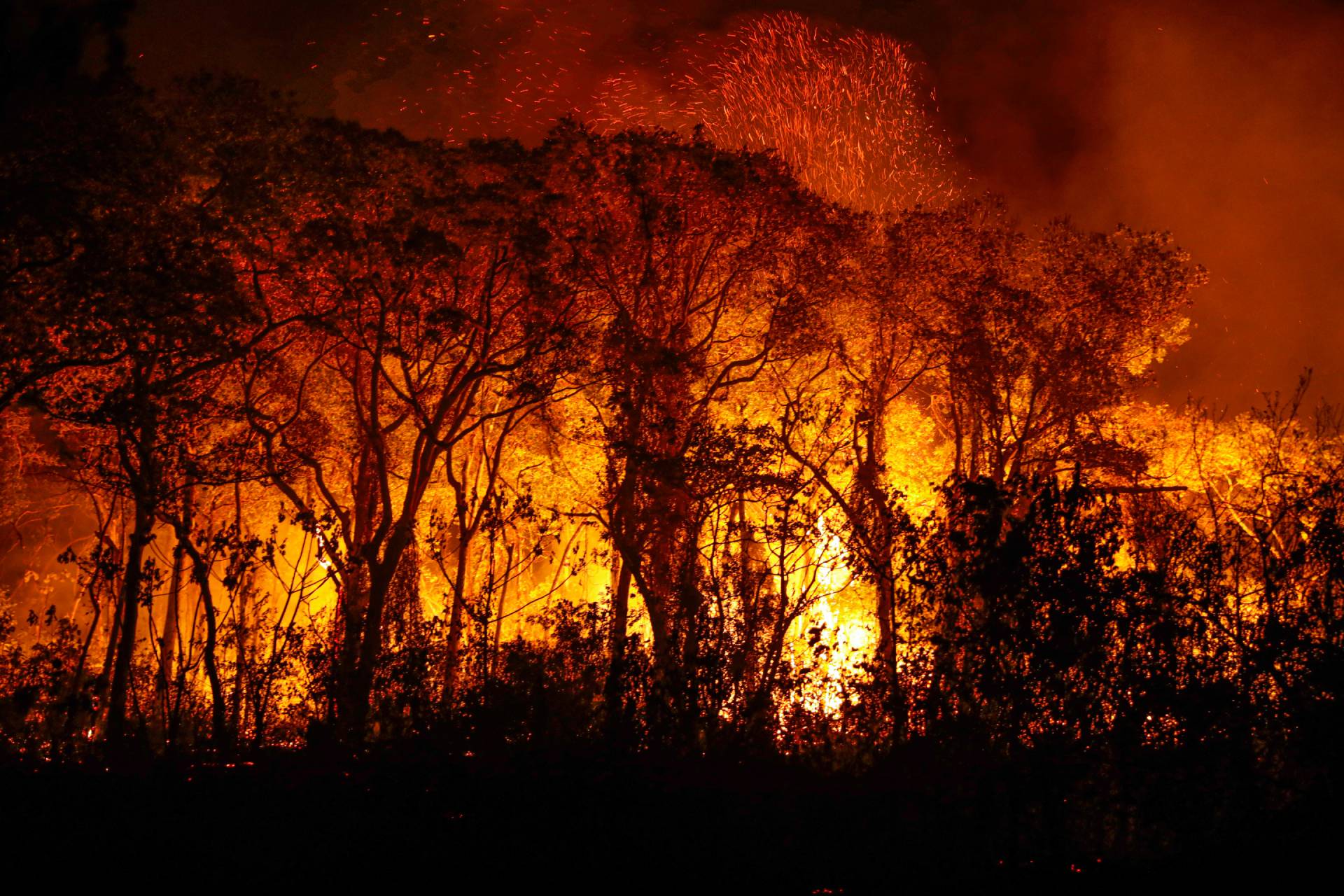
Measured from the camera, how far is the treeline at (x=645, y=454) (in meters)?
9.63

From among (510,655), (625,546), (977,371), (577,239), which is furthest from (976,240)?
(510,655)

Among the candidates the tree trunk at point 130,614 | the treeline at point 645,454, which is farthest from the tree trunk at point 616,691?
the tree trunk at point 130,614

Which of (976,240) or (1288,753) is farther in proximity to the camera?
(976,240)

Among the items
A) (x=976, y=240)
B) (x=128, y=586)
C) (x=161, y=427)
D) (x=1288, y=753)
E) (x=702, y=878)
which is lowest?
(x=702, y=878)

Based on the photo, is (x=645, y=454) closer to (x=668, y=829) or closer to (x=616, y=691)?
(x=616, y=691)

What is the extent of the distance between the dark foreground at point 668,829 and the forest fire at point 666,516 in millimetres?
59

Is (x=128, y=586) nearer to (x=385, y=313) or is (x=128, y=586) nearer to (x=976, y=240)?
(x=385, y=313)

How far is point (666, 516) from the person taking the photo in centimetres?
1490

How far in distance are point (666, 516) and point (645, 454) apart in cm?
169

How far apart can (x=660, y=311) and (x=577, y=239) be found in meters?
2.78

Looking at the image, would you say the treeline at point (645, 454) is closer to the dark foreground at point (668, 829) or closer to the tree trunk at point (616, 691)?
the tree trunk at point (616, 691)

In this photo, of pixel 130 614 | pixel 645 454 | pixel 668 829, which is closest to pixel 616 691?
pixel 668 829

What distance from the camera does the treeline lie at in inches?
379

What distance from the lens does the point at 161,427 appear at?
1438 cm
